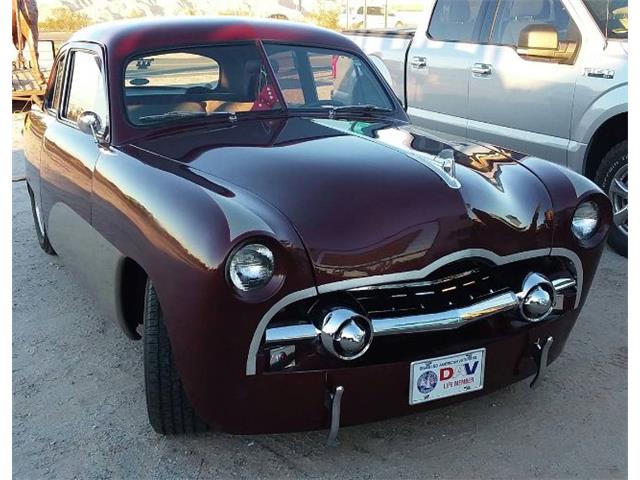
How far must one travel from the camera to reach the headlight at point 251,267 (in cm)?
239

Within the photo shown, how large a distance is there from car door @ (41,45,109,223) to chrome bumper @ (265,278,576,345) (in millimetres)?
1488

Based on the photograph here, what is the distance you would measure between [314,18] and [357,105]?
35848mm

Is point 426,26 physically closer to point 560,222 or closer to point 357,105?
point 357,105

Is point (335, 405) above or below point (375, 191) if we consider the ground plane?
below

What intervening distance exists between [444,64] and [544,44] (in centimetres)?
114

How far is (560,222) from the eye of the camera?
2975 mm

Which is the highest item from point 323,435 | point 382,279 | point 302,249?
point 302,249

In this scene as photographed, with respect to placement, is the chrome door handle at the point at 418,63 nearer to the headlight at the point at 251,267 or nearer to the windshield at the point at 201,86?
the windshield at the point at 201,86

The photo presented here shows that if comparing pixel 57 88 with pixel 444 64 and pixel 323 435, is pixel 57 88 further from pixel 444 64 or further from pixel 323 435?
pixel 444 64

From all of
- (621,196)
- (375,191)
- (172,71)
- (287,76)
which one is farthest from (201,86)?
(621,196)

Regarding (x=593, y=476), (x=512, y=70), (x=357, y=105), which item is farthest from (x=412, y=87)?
(x=593, y=476)

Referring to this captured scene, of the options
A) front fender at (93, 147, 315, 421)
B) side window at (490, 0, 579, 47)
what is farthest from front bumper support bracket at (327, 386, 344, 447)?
side window at (490, 0, 579, 47)

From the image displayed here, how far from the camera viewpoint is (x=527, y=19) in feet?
19.4

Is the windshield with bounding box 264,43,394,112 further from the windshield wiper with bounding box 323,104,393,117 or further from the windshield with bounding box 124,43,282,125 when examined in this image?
the windshield with bounding box 124,43,282,125
